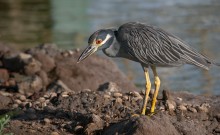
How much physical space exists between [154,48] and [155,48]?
0.04ft

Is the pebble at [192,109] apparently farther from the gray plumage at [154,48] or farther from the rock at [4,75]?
the rock at [4,75]

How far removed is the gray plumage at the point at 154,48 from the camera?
7621 millimetres

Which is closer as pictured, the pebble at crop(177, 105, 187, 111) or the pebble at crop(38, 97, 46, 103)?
A: the pebble at crop(177, 105, 187, 111)

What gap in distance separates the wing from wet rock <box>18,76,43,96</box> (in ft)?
9.33

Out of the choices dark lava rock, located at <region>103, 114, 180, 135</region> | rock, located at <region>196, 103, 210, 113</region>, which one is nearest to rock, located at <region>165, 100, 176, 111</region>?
rock, located at <region>196, 103, 210, 113</region>

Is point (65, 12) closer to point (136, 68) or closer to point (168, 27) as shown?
point (168, 27)

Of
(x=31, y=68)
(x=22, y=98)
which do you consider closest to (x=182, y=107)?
(x=22, y=98)

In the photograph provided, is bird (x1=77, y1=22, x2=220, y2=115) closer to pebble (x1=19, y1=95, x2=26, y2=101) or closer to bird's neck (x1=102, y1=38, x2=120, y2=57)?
bird's neck (x1=102, y1=38, x2=120, y2=57)

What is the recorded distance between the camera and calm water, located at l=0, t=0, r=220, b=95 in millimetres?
13546

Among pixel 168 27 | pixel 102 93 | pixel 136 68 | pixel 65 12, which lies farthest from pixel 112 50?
pixel 65 12

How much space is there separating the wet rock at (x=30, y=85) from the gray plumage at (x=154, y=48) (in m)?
2.82

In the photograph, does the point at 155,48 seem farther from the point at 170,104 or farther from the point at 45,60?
the point at 45,60

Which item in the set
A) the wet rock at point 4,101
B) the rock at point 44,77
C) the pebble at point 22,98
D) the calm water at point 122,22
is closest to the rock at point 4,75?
the rock at point 44,77

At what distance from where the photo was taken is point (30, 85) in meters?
10.5
